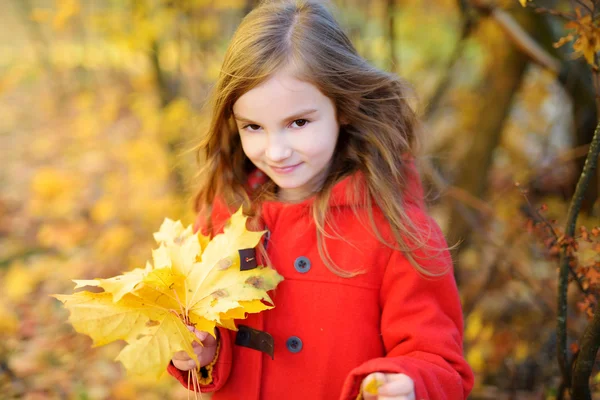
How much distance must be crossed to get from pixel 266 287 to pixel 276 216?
31 centimetres

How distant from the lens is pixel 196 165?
244 cm

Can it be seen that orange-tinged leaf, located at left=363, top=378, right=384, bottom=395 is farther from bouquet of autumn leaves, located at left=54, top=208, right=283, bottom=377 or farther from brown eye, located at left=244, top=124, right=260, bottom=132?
brown eye, located at left=244, top=124, right=260, bottom=132

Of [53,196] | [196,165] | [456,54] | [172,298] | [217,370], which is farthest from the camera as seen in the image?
[53,196]

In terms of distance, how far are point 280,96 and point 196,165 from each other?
986 mm

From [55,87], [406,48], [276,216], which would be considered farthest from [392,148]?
[55,87]

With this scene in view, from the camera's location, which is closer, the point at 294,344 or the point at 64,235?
the point at 294,344

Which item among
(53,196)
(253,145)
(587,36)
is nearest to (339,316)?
(253,145)

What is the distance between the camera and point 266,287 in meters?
1.53

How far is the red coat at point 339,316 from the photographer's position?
156 centimetres

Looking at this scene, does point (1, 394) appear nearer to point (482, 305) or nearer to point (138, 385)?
point (138, 385)

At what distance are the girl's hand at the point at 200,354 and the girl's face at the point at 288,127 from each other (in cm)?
51

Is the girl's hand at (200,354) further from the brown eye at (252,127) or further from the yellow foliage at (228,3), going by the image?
the yellow foliage at (228,3)

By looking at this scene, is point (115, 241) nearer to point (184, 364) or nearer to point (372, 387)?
point (184, 364)

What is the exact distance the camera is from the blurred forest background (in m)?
2.91
